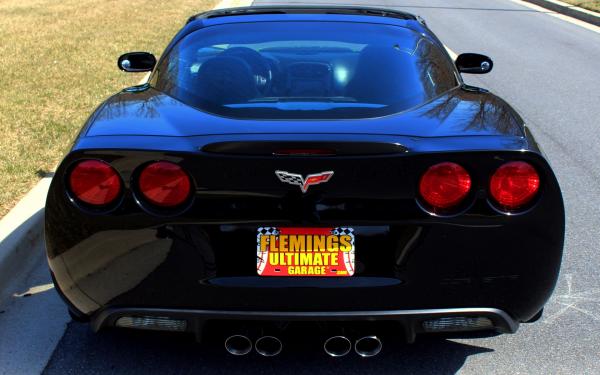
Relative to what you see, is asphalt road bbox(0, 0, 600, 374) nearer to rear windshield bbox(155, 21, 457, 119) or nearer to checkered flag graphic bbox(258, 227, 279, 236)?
checkered flag graphic bbox(258, 227, 279, 236)

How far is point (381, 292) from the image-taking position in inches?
113

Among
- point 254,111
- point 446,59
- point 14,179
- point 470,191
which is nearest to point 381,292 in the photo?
point 470,191

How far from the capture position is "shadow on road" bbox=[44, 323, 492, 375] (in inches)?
132

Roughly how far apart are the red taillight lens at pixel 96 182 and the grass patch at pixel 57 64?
7.41 feet

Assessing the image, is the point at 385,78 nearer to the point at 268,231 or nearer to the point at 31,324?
the point at 268,231

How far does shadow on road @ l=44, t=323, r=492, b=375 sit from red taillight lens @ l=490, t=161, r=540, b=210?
70 cm

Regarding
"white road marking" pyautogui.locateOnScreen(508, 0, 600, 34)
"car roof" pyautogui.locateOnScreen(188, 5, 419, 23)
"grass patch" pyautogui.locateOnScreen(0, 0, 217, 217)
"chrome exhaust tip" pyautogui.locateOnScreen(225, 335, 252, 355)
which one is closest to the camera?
"chrome exhaust tip" pyautogui.locateOnScreen(225, 335, 252, 355)

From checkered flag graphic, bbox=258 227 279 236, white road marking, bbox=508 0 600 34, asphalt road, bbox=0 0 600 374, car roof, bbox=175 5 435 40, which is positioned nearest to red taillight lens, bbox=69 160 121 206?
checkered flag graphic, bbox=258 227 279 236

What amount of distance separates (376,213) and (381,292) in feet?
0.92

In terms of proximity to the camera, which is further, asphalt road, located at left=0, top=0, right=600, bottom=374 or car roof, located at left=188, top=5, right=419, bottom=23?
car roof, located at left=188, top=5, right=419, bottom=23

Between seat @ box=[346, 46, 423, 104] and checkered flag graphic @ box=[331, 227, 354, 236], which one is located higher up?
Answer: seat @ box=[346, 46, 423, 104]

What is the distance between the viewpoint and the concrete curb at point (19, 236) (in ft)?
13.9

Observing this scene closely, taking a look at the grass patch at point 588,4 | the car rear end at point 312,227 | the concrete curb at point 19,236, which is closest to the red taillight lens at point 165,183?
the car rear end at point 312,227

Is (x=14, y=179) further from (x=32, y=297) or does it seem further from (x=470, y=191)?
(x=470, y=191)
